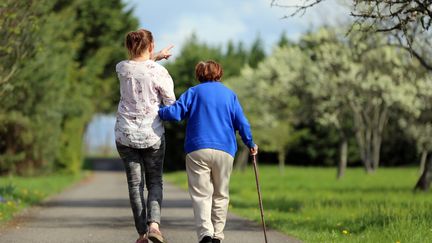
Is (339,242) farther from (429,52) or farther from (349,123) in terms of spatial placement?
(349,123)

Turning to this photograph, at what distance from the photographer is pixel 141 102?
7492mm

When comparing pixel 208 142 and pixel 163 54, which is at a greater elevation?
pixel 163 54

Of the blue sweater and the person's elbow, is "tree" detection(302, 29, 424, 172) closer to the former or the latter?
the blue sweater

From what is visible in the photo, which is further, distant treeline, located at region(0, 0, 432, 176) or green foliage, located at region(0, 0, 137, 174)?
distant treeline, located at region(0, 0, 432, 176)

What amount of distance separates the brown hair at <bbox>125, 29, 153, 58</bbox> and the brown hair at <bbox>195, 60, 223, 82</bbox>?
1.72 ft

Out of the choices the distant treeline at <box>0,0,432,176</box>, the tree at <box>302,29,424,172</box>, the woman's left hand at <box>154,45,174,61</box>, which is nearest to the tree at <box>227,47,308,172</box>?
the distant treeline at <box>0,0,432,176</box>

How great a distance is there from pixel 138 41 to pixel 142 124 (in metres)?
0.77

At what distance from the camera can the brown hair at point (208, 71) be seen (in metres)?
7.62

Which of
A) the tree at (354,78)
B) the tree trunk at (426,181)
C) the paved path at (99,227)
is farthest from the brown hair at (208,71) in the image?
the tree at (354,78)

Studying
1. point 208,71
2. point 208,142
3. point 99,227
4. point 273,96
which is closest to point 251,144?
point 208,142

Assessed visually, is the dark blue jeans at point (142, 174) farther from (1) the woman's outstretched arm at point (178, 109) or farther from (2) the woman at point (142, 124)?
(1) the woman's outstretched arm at point (178, 109)

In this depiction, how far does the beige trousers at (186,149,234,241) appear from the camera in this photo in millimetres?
7426

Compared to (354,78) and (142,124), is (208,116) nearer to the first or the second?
(142,124)

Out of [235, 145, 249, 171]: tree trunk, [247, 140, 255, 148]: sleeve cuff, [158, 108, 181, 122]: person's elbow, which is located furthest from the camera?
[235, 145, 249, 171]: tree trunk
